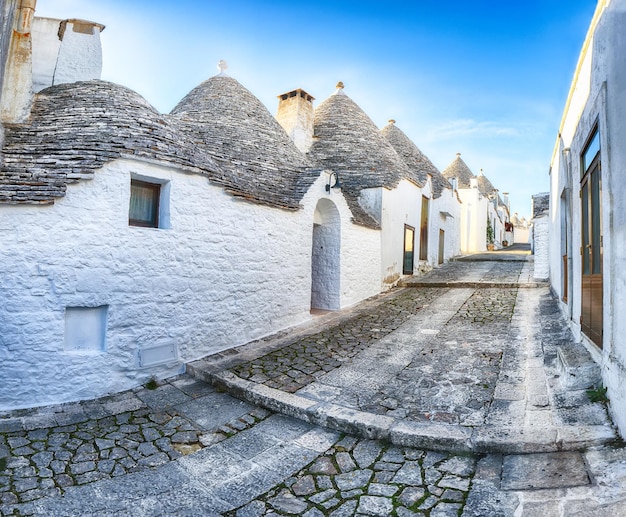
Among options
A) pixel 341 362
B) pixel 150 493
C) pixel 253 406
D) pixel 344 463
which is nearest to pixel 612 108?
pixel 344 463

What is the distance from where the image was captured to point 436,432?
3486 mm

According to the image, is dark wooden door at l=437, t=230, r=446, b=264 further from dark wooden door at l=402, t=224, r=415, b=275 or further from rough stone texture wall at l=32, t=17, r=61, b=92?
rough stone texture wall at l=32, t=17, r=61, b=92

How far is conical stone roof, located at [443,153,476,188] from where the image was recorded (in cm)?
2866

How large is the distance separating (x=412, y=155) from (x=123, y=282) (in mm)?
15725

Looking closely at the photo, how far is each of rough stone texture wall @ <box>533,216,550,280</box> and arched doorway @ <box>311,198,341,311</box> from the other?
6060mm

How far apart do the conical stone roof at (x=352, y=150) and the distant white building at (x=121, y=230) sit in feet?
11.2

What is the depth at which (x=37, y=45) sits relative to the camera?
7.37m

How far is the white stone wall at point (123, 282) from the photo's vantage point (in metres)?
4.43

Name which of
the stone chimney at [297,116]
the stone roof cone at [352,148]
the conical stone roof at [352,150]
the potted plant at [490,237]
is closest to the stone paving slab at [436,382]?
the conical stone roof at [352,150]

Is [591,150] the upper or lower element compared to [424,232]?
lower

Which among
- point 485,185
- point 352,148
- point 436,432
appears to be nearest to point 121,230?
point 436,432

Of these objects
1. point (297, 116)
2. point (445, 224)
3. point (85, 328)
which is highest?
point (297, 116)

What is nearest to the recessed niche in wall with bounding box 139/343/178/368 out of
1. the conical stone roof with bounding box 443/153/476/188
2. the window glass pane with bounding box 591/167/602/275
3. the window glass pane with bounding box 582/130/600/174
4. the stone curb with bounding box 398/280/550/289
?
the window glass pane with bounding box 591/167/602/275

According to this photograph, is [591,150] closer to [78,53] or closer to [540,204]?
[540,204]
